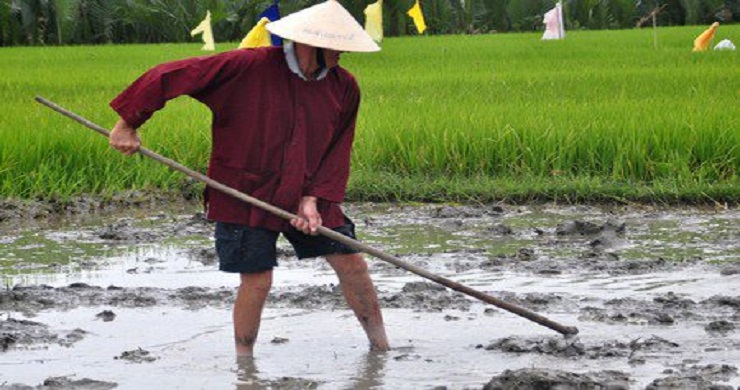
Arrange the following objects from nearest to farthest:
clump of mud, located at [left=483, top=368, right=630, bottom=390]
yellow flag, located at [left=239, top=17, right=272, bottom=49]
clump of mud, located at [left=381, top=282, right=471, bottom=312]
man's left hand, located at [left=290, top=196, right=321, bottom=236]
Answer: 1. clump of mud, located at [left=483, top=368, right=630, bottom=390]
2. man's left hand, located at [left=290, top=196, right=321, bottom=236]
3. clump of mud, located at [left=381, top=282, right=471, bottom=312]
4. yellow flag, located at [left=239, top=17, right=272, bottom=49]

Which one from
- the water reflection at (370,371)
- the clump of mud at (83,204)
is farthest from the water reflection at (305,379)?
the clump of mud at (83,204)

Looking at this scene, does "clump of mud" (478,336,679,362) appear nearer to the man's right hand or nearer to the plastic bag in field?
the man's right hand

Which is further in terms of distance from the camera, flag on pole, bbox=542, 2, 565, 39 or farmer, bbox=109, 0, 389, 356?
flag on pole, bbox=542, 2, 565, 39

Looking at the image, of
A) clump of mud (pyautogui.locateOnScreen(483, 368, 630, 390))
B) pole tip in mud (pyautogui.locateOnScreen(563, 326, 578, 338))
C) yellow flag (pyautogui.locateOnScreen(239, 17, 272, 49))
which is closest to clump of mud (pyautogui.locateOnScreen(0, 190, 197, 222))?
yellow flag (pyautogui.locateOnScreen(239, 17, 272, 49))

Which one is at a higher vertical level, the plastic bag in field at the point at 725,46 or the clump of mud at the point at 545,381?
the clump of mud at the point at 545,381

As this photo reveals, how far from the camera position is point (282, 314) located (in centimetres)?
529

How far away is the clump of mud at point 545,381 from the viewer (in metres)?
4.04

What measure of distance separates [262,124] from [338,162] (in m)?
0.28

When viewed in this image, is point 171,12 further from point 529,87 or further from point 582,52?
point 529,87

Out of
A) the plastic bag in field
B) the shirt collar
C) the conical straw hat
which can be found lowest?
the plastic bag in field

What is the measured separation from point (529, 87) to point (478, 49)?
20.9 ft

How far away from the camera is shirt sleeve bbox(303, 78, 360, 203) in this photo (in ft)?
14.5

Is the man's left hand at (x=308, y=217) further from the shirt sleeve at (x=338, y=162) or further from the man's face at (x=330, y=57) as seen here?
the man's face at (x=330, y=57)

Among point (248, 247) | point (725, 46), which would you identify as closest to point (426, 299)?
point (248, 247)
